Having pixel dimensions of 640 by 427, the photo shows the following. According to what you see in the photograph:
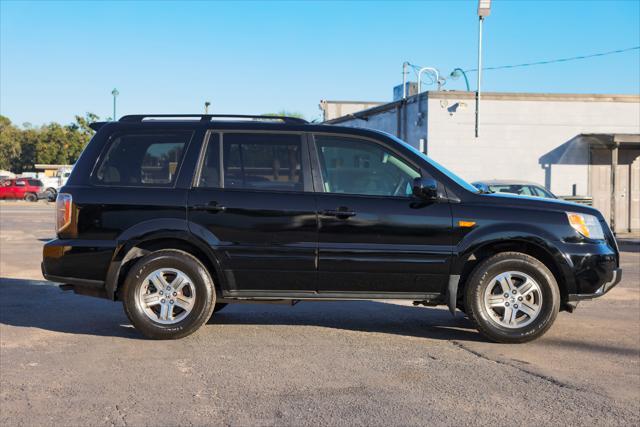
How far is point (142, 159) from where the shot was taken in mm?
6391

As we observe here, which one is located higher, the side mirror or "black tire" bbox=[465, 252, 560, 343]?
the side mirror

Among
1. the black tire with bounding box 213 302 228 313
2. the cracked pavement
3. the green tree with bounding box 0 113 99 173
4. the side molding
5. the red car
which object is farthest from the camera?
the green tree with bounding box 0 113 99 173

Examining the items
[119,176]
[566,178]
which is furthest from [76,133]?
[119,176]

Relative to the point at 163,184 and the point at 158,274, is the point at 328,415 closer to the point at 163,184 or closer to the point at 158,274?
the point at 158,274

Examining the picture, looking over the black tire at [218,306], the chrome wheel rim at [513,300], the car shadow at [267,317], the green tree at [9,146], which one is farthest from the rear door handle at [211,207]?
the green tree at [9,146]

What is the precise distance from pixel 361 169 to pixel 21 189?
4630 centimetres

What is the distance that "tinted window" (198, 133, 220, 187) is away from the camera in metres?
6.29

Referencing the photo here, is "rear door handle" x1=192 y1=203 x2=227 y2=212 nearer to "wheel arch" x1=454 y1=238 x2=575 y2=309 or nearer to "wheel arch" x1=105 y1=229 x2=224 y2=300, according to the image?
"wheel arch" x1=105 y1=229 x2=224 y2=300

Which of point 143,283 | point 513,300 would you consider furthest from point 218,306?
point 513,300

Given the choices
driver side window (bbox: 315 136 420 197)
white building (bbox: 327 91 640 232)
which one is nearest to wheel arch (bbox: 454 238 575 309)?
driver side window (bbox: 315 136 420 197)

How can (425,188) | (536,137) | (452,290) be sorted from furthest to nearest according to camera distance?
(536,137), (452,290), (425,188)

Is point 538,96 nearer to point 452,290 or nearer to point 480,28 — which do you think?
point 480,28

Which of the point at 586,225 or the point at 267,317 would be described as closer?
the point at 586,225

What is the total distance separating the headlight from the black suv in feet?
0.06
